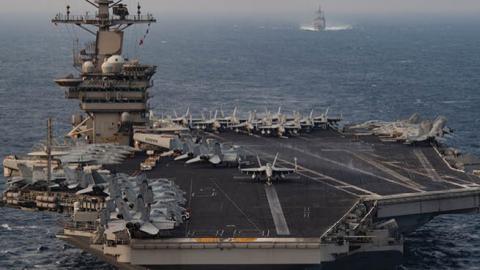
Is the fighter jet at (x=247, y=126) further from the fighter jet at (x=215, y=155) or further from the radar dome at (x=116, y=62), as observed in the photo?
the fighter jet at (x=215, y=155)

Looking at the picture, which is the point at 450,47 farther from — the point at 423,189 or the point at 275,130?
the point at 423,189

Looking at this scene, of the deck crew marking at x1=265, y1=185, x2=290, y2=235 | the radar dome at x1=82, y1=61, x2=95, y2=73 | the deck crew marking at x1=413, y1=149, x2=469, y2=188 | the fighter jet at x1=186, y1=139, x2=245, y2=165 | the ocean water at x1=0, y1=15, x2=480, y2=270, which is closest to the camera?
the deck crew marking at x1=265, y1=185, x2=290, y2=235

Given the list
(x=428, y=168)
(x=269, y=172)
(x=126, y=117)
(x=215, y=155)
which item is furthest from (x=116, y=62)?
(x=428, y=168)

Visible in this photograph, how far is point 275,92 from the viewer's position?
95188mm

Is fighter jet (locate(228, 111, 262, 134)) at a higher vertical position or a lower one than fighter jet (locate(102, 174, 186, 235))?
lower

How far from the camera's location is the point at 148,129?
5103 centimetres

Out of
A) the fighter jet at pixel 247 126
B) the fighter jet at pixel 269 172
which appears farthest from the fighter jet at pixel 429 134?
the fighter jet at pixel 269 172

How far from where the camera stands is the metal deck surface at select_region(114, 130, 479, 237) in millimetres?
34344

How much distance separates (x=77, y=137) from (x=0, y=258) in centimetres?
1319

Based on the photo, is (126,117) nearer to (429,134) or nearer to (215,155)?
(215,155)

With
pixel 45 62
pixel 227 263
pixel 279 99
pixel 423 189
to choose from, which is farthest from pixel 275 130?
pixel 45 62

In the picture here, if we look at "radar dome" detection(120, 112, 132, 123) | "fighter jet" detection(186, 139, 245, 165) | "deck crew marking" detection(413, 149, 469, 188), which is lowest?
"deck crew marking" detection(413, 149, 469, 188)

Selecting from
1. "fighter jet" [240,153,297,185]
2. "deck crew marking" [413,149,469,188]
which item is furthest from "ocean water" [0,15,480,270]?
"fighter jet" [240,153,297,185]

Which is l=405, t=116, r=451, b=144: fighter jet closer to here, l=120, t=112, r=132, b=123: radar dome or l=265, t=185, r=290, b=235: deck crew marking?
l=265, t=185, r=290, b=235: deck crew marking
